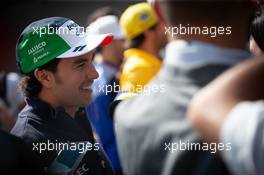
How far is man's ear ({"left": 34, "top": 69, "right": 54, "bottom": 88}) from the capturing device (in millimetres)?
1746

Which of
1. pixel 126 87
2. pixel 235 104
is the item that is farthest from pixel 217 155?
pixel 126 87

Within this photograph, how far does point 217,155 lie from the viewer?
Answer: 912 millimetres

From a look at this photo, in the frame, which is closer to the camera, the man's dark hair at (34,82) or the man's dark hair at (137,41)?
the man's dark hair at (34,82)

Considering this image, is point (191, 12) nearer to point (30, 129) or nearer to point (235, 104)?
point (235, 104)

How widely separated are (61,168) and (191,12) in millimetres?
795

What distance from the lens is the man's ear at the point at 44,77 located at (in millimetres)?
1746

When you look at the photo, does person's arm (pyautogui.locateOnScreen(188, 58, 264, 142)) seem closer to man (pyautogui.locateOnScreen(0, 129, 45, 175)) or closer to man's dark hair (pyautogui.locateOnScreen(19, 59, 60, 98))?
man (pyautogui.locateOnScreen(0, 129, 45, 175))

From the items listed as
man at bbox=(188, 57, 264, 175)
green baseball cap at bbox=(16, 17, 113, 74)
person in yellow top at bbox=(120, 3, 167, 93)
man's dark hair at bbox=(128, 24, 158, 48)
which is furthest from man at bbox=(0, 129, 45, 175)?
→ man's dark hair at bbox=(128, 24, 158, 48)

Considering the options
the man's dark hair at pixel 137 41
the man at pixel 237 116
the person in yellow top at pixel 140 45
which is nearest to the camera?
the man at pixel 237 116

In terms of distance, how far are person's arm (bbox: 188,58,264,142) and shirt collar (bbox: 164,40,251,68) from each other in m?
0.11

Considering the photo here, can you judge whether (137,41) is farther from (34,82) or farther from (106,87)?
(34,82)

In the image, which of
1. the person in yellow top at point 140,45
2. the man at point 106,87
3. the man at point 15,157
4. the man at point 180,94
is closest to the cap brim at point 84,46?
the man at point 106,87

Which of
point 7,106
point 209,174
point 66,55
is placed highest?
point 209,174

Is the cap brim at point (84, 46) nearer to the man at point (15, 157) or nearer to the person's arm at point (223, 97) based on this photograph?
the man at point (15, 157)
